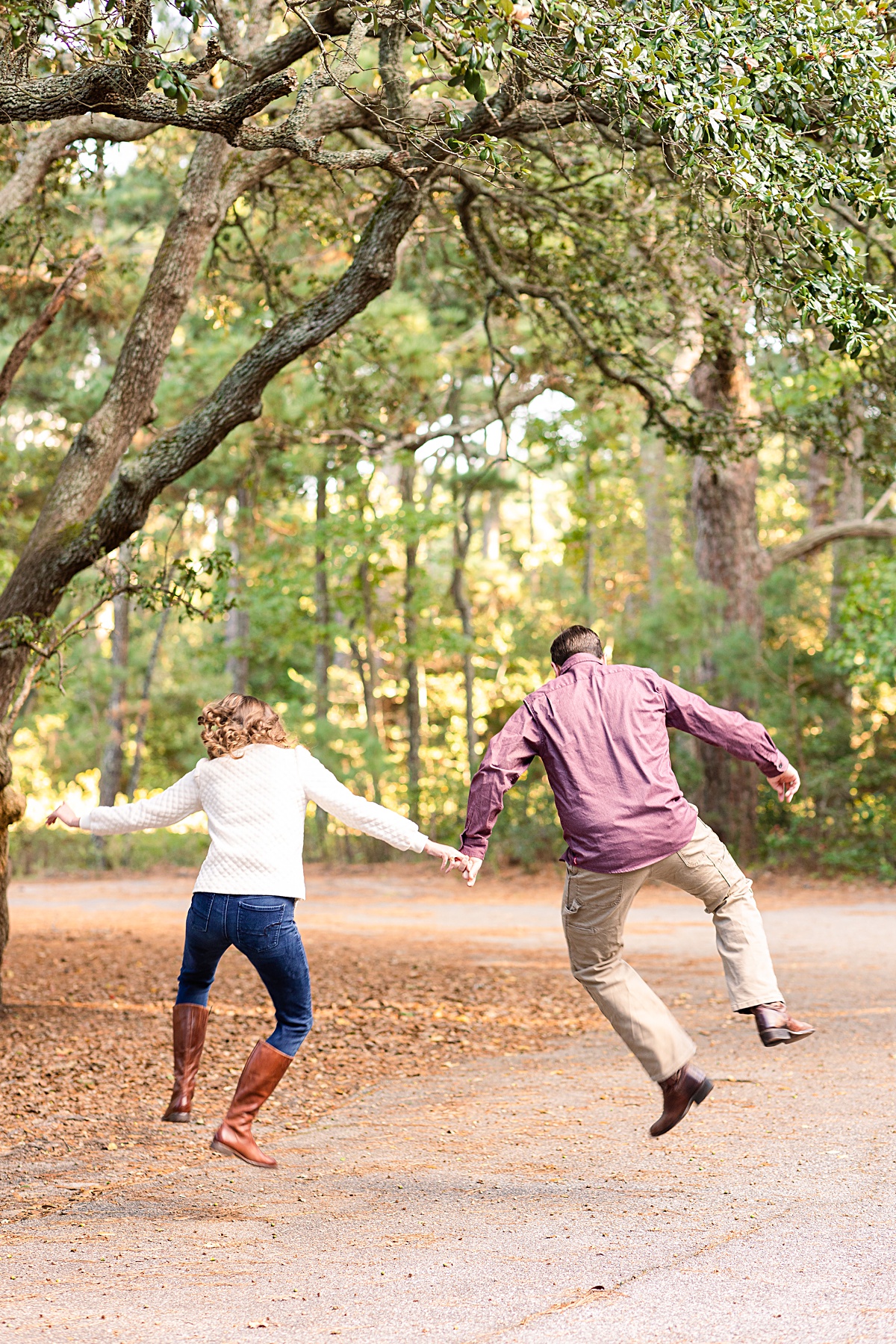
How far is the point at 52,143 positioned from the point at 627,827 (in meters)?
7.30

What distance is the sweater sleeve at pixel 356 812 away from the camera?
204 inches

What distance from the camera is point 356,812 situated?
517cm

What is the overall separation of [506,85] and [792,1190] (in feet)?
19.2

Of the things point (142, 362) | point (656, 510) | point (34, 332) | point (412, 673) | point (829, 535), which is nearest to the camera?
point (142, 362)

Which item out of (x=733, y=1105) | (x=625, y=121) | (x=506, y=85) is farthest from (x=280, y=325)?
(x=733, y=1105)

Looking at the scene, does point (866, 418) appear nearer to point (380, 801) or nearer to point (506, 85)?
point (506, 85)

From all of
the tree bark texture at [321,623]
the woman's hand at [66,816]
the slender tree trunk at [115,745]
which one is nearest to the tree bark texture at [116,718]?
the slender tree trunk at [115,745]

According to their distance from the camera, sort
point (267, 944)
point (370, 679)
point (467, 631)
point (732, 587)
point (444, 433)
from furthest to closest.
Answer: point (370, 679), point (467, 631), point (732, 587), point (444, 433), point (267, 944)

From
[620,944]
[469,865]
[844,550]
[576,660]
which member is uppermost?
[844,550]

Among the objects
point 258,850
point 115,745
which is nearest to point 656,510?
point 115,745

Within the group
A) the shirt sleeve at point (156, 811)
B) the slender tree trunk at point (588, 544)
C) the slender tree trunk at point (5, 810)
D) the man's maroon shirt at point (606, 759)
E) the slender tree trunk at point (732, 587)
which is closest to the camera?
the man's maroon shirt at point (606, 759)

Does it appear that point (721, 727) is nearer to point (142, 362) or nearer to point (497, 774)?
point (497, 774)

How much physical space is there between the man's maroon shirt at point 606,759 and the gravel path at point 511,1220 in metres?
1.23

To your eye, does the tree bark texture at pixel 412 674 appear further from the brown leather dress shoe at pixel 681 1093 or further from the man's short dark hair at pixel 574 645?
the brown leather dress shoe at pixel 681 1093
